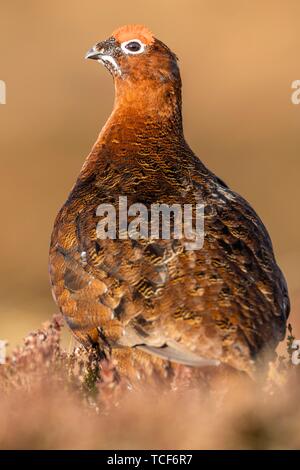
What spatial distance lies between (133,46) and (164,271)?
2.82 meters

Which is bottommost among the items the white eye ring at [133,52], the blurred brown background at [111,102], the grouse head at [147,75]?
the grouse head at [147,75]

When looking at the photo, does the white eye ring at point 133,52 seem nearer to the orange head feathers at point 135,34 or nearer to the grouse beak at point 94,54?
the orange head feathers at point 135,34

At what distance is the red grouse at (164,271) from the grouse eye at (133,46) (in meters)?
0.84

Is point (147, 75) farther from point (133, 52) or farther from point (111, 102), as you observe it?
point (111, 102)

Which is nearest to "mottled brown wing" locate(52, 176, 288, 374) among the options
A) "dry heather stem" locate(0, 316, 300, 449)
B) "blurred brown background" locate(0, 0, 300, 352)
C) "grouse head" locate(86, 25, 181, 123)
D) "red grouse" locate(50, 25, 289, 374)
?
"red grouse" locate(50, 25, 289, 374)

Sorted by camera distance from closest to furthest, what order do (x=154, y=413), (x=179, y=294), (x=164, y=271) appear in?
(x=154, y=413) < (x=179, y=294) < (x=164, y=271)

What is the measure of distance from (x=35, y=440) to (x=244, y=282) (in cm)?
170

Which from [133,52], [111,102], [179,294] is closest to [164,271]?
[179,294]

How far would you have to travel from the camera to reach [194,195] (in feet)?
26.5

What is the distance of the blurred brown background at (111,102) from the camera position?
31.9 meters

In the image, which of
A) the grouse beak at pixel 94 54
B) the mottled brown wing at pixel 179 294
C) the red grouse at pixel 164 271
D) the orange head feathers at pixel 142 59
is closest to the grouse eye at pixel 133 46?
the orange head feathers at pixel 142 59

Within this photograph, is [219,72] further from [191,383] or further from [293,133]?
[191,383]

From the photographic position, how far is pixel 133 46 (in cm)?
935

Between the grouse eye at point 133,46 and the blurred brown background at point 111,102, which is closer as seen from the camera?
the grouse eye at point 133,46
